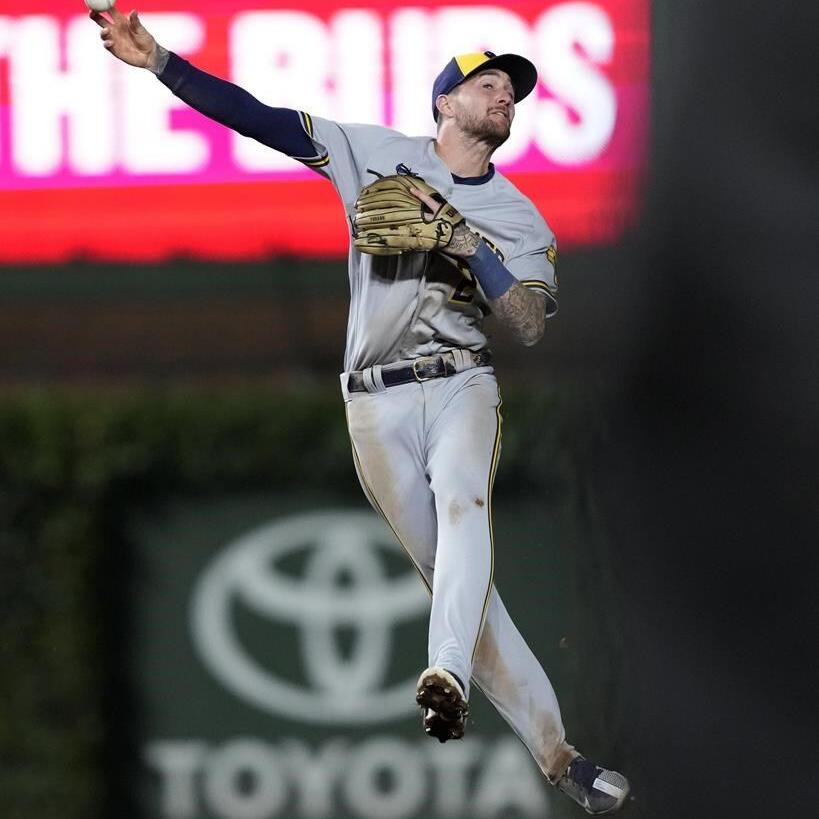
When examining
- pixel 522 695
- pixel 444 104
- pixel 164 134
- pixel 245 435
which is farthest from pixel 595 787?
pixel 164 134

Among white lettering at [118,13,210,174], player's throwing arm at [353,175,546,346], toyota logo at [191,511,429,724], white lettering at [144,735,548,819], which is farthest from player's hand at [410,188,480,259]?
white lettering at [118,13,210,174]

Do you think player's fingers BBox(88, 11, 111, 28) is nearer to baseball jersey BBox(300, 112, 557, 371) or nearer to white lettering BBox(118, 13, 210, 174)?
baseball jersey BBox(300, 112, 557, 371)

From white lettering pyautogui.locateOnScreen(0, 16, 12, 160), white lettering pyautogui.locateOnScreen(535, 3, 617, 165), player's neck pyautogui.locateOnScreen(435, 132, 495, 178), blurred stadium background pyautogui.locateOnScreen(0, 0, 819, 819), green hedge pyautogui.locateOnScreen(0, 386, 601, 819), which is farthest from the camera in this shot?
white lettering pyautogui.locateOnScreen(0, 16, 12, 160)

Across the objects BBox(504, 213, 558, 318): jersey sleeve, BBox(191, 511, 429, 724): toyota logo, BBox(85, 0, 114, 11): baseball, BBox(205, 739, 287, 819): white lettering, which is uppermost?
BBox(85, 0, 114, 11): baseball

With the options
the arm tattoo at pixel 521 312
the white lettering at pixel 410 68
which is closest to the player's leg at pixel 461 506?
the arm tattoo at pixel 521 312

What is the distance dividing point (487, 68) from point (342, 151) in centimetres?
35

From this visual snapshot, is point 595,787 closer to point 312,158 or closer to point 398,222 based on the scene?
point 398,222

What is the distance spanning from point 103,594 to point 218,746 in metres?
1.09

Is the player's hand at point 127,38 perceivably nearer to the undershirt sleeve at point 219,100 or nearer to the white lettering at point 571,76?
the undershirt sleeve at point 219,100

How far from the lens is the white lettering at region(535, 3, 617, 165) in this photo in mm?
9133

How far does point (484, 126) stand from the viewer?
3383mm

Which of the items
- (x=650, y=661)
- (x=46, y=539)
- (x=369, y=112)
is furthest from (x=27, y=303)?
(x=650, y=661)

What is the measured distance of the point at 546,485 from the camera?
826 cm

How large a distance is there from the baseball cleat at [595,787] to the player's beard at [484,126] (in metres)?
1.38
